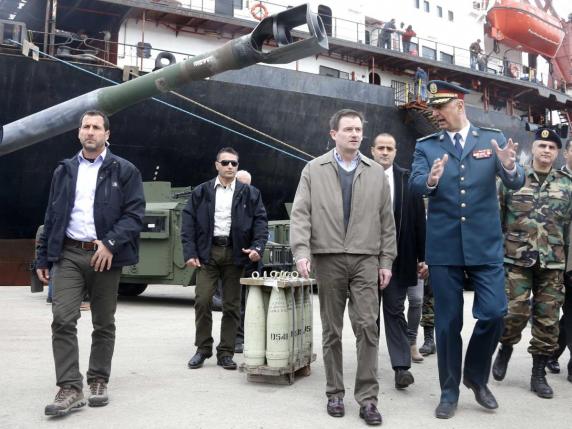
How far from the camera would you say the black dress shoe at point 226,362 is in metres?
4.81

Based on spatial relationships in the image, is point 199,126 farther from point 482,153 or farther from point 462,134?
point 482,153

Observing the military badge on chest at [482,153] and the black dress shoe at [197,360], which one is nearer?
the military badge on chest at [482,153]

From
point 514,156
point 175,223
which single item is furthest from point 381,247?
point 175,223

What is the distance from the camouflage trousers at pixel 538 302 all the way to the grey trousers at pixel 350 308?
1.23 meters

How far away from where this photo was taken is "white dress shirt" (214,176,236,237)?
5.11 m

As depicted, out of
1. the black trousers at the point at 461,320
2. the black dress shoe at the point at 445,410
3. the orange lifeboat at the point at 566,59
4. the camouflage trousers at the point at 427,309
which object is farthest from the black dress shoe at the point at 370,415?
the orange lifeboat at the point at 566,59

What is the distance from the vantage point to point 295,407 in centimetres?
371

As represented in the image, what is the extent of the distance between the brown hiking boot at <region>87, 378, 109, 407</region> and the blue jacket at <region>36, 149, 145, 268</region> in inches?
28.1

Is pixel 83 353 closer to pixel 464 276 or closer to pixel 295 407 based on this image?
pixel 295 407

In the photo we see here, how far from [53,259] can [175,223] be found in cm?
576

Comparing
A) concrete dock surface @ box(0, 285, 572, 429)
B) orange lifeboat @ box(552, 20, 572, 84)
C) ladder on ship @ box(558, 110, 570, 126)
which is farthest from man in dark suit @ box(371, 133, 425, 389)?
orange lifeboat @ box(552, 20, 572, 84)

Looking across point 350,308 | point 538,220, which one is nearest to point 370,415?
point 350,308

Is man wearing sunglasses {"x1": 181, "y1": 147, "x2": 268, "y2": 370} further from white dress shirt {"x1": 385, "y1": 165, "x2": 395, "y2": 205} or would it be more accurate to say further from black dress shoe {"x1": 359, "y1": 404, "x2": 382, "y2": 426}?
black dress shoe {"x1": 359, "y1": 404, "x2": 382, "y2": 426}

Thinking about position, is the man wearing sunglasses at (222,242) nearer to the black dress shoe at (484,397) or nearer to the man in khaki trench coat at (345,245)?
the man in khaki trench coat at (345,245)
